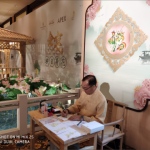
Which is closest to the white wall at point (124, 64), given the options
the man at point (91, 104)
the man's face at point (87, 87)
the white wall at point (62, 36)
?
the white wall at point (62, 36)

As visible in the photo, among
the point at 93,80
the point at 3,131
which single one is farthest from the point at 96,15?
the point at 3,131

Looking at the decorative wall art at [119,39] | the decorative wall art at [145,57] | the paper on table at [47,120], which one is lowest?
the paper on table at [47,120]

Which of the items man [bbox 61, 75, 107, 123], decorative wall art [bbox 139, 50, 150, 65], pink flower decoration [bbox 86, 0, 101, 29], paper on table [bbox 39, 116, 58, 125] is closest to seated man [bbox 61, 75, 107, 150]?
man [bbox 61, 75, 107, 123]

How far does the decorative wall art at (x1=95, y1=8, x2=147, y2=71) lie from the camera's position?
1.98 meters

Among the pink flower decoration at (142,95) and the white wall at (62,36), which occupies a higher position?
the white wall at (62,36)

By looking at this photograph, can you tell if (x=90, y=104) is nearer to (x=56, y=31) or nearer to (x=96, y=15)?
(x=96, y=15)

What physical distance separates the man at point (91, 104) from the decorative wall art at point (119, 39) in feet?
2.20

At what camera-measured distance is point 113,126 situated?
2.00 meters

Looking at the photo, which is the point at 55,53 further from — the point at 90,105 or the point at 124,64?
the point at 90,105

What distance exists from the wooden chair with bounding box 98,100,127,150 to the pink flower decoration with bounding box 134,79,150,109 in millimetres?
154

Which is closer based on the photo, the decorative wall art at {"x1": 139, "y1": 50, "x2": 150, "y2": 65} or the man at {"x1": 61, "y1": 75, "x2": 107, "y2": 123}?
the man at {"x1": 61, "y1": 75, "x2": 107, "y2": 123}

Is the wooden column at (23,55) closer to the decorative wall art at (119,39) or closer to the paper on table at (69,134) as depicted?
the decorative wall art at (119,39)

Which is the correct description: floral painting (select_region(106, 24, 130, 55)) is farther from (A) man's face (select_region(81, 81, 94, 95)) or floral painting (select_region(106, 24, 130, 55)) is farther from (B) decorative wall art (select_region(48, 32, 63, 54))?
(B) decorative wall art (select_region(48, 32, 63, 54))

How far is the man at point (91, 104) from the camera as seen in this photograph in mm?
1636
